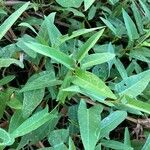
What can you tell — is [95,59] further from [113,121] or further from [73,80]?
[113,121]

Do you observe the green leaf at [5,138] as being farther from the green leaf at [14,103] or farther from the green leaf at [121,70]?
the green leaf at [121,70]

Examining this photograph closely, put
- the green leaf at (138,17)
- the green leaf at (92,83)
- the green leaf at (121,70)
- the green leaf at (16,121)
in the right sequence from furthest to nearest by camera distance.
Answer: the green leaf at (138,17) → the green leaf at (121,70) → the green leaf at (16,121) → the green leaf at (92,83)

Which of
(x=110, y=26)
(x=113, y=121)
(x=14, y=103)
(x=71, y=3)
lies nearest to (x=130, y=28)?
(x=110, y=26)

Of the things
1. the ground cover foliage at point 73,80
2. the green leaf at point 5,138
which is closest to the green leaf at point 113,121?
the ground cover foliage at point 73,80

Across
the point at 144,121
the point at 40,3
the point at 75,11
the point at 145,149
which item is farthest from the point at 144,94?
the point at 40,3

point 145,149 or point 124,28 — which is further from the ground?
point 124,28

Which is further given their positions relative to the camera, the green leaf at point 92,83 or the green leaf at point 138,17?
the green leaf at point 138,17

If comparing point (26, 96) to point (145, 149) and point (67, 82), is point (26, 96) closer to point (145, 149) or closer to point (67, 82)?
point (67, 82)

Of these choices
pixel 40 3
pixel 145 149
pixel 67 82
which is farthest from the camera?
pixel 40 3
